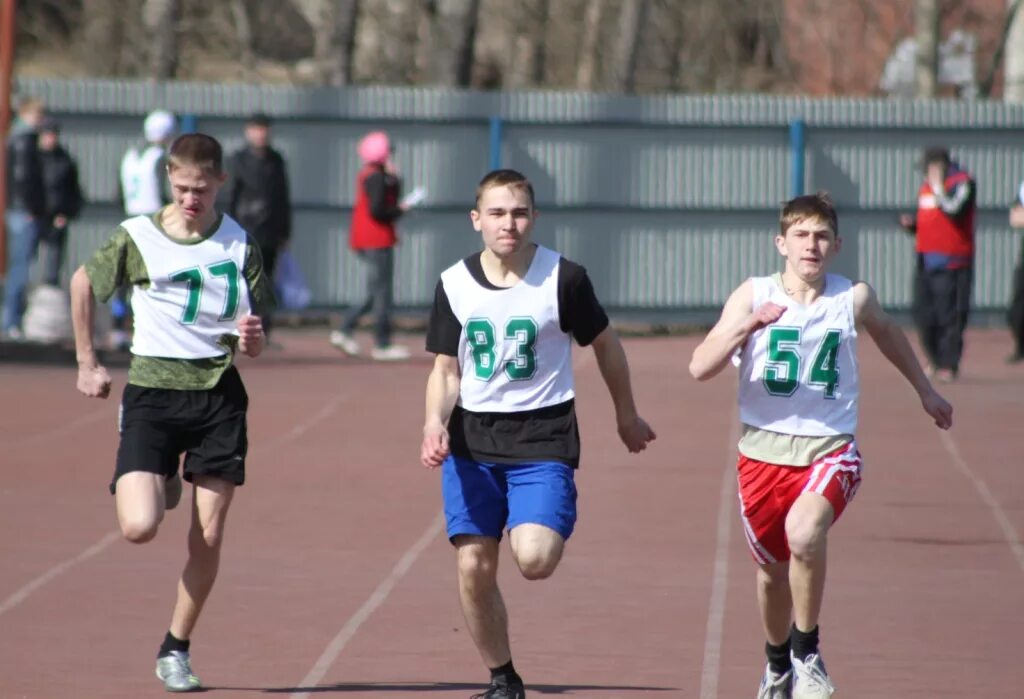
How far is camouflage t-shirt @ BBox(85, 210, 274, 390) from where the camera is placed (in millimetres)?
6676

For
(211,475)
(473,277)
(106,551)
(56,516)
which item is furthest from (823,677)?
(56,516)

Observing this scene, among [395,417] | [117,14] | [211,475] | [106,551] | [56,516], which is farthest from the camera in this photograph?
[117,14]

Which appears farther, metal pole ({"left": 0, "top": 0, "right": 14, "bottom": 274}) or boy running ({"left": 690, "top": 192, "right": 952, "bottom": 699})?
metal pole ({"left": 0, "top": 0, "right": 14, "bottom": 274})

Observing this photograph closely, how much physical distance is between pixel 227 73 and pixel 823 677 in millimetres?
39172

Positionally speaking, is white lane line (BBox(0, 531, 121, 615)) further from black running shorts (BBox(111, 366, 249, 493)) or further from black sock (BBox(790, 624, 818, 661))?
black sock (BBox(790, 624, 818, 661))

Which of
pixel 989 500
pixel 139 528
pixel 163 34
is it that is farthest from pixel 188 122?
pixel 139 528

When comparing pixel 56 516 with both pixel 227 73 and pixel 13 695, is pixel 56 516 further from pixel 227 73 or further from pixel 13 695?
pixel 227 73

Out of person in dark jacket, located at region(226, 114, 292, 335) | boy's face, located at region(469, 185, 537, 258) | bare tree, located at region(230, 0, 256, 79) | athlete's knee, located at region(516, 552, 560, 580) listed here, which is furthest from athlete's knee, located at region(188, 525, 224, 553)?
bare tree, located at region(230, 0, 256, 79)

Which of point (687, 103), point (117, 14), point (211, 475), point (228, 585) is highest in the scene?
point (117, 14)

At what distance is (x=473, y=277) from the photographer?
6.32 meters

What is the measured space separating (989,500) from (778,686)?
5.03 meters

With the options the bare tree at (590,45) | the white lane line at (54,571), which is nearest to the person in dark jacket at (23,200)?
the white lane line at (54,571)

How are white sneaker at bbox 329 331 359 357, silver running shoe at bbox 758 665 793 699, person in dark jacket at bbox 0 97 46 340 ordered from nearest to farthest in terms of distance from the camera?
silver running shoe at bbox 758 665 793 699 → person in dark jacket at bbox 0 97 46 340 → white sneaker at bbox 329 331 359 357

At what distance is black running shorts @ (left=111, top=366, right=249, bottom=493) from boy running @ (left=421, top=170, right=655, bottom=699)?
2.56 feet
